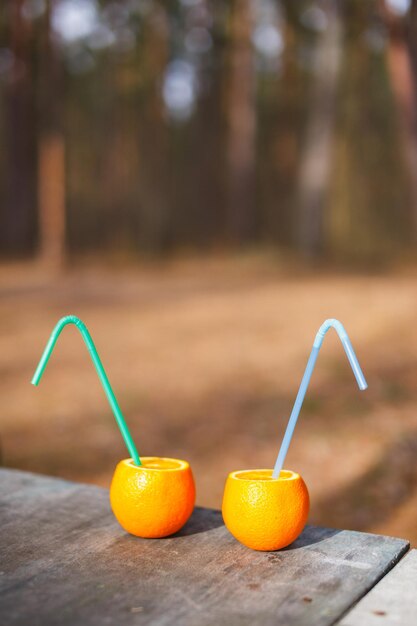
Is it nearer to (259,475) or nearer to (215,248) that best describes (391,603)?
(259,475)

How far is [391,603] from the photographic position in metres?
1.30

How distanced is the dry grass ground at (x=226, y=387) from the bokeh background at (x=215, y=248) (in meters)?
0.03

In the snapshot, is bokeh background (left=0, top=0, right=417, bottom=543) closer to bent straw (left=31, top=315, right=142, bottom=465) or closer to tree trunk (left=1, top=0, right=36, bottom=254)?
tree trunk (left=1, top=0, right=36, bottom=254)

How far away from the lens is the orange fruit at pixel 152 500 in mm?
1579

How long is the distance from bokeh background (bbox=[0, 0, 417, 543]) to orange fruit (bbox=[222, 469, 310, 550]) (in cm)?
272

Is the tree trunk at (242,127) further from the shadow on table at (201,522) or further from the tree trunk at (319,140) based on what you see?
the shadow on table at (201,522)

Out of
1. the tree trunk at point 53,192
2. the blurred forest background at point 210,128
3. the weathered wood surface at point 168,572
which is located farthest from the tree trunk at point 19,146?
the weathered wood surface at point 168,572

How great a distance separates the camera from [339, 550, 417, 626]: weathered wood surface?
1.22 meters

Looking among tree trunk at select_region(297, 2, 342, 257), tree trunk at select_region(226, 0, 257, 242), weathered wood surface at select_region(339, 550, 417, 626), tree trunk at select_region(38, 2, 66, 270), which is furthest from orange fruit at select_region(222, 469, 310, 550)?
tree trunk at select_region(226, 0, 257, 242)

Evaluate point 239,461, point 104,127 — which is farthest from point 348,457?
point 104,127

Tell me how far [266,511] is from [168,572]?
0.76 feet

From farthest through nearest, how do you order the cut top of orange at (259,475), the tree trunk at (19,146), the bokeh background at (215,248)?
the tree trunk at (19,146) < the bokeh background at (215,248) < the cut top of orange at (259,475)

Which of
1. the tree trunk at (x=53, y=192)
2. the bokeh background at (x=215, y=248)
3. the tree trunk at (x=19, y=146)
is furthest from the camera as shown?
the tree trunk at (x=19, y=146)

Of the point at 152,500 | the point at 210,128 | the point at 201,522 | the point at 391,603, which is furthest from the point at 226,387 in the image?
the point at 210,128
